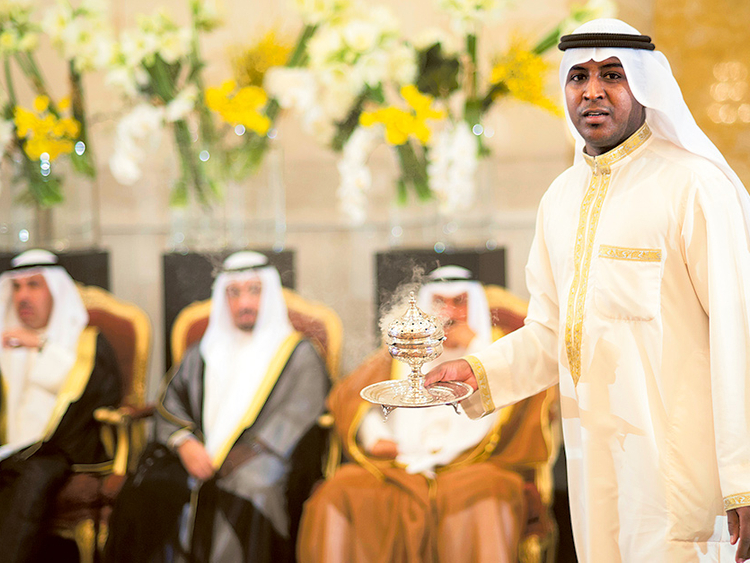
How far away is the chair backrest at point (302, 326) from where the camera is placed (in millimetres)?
3109

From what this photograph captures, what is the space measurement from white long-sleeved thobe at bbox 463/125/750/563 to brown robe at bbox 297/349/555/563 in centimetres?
101

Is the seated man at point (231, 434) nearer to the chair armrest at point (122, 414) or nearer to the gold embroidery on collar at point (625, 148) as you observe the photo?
the chair armrest at point (122, 414)

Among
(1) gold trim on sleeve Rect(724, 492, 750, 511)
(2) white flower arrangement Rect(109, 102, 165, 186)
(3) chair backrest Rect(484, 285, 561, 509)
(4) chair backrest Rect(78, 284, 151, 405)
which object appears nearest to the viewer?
(1) gold trim on sleeve Rect(724, 492, 750, 511)

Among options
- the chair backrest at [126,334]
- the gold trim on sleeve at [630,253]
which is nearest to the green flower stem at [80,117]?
the chair backrest at [126,334]

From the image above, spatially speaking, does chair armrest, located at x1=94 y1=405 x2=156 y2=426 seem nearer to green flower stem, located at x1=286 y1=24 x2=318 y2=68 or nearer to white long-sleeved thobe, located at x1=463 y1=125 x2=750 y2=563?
green flower stem, located at x1=286 y1=24 x2=318 y2=68

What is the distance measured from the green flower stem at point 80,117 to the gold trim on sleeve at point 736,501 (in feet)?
10.3

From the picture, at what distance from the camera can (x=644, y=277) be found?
1.41 metres

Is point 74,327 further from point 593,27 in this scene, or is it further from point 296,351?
point 593,27

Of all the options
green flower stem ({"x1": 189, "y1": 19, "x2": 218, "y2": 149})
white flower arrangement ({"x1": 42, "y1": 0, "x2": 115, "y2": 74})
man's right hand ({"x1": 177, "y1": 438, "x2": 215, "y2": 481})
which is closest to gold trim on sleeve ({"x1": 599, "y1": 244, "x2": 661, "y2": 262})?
man's right hand ({"x1": 177, "y1": 438, "x2": 215, "y2": 481})

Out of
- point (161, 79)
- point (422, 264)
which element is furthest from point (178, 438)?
point (161, 79)

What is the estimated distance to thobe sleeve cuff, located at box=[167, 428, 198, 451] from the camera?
288cm

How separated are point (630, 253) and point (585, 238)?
Result: 11 centimetres

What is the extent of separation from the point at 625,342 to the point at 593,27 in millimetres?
614

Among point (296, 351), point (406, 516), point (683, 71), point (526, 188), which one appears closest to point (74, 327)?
point (296, 351)
